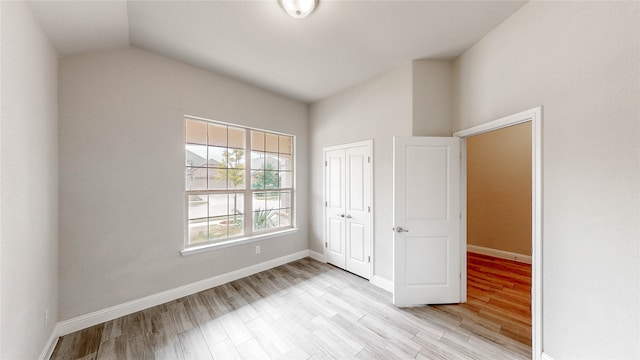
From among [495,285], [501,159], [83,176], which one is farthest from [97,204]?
[501,159]

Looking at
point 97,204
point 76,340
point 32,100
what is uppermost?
point 32,100

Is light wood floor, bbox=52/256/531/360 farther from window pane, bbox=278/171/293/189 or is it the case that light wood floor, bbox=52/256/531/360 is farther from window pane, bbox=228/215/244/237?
window pane, bbox=278/171/293/189

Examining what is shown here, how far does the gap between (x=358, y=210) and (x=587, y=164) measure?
2.32 m

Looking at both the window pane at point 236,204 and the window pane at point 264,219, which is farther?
the window pane at point 264,219

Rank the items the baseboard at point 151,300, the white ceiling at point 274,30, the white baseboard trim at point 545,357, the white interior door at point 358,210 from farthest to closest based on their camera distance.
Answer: the white interior door at point 358,210 < the baseboard at point 151,300 < the white ceiling at point 274,30 < the white baseboard trim at point 545,357

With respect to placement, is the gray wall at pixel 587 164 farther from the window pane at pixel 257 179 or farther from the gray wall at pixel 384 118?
the window pane at pixel 257 179

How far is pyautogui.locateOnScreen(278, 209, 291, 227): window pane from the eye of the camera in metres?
3.88

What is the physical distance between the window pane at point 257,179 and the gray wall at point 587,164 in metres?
3.29

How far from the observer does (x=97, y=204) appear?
7.12 feet

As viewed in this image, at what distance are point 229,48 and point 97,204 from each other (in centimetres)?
215

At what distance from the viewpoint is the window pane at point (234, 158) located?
126 inches

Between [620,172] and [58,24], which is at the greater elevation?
[58,24]

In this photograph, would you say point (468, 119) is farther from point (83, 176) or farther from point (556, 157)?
point (83, 176)

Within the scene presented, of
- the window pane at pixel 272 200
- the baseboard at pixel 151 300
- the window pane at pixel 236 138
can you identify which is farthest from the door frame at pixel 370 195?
the window pane at pixel 236 138
